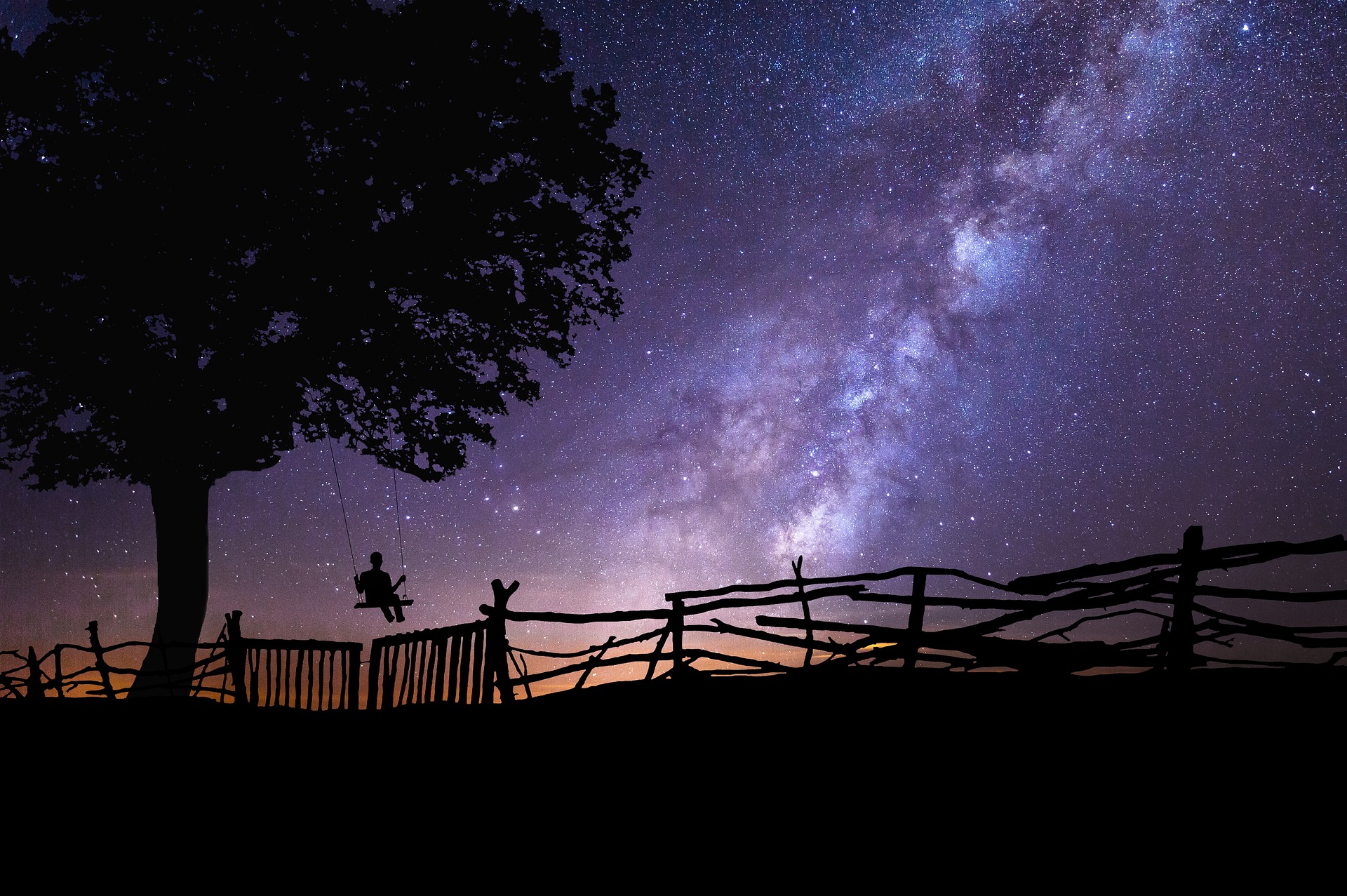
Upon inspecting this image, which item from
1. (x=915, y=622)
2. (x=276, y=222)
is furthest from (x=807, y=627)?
(x=276, y=222)

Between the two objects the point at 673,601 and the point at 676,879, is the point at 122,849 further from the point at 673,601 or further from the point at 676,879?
the point at 673,601

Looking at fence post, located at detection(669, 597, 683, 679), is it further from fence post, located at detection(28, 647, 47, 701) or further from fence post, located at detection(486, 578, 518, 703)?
fence post, located at detection(28, 647, 47, 701)

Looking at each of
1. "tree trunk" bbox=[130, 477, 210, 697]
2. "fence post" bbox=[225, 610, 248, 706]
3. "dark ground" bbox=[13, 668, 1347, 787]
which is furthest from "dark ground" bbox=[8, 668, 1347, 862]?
"tree trunk" bbox=[130, 477, 210, 697]

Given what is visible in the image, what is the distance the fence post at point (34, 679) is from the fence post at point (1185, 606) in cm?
1830

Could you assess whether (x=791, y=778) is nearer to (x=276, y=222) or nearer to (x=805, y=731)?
(x=805, y=731)

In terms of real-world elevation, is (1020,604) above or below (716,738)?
above

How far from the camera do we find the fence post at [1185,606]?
22.0ft

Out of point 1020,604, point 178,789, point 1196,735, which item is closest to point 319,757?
point 178,789

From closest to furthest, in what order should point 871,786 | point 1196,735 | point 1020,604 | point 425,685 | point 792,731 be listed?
1. point 1196,735
2. point 871,786
3. point 792,731
4. point 1020,604
5. point 425,685

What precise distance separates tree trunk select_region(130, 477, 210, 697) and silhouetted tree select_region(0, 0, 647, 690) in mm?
45

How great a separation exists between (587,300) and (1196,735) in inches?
571

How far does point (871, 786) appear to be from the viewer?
626 cm

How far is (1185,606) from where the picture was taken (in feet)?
22.3

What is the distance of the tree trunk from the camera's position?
1738 cm
